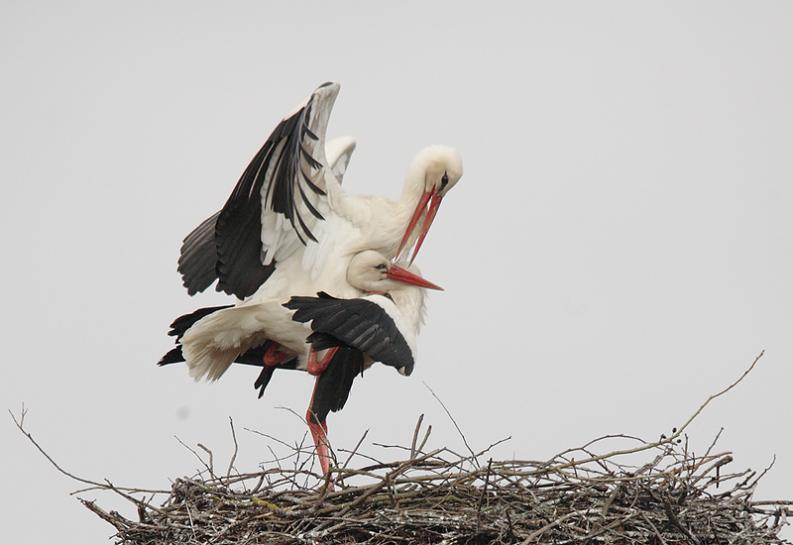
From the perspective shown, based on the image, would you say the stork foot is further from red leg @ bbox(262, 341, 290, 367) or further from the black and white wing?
the black and white wing

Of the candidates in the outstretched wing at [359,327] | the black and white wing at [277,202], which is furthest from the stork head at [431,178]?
the outstretched wing at [359,327]

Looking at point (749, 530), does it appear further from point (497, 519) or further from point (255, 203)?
point (255, 203)

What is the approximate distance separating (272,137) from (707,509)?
2099mm

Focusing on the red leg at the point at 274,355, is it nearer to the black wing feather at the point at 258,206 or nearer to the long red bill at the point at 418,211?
the black wing feather at the point at 258,206

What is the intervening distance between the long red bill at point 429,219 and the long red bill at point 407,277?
0.54ft

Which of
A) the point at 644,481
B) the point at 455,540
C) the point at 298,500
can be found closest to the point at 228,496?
the point at 298,500

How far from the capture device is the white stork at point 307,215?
23.4ft

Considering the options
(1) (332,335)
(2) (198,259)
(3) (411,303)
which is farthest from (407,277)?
(2) (198,259)

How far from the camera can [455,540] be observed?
6363 millimetres

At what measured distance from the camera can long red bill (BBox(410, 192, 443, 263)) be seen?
7.71 metres

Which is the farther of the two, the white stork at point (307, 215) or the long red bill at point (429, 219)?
the long red bill at point (429, 219)

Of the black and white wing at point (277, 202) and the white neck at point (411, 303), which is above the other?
the black and white wing at point (277, 202)

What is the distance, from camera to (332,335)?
23.3 feet

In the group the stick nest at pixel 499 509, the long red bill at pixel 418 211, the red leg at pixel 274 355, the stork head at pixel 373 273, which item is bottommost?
the stick nest at pixel 499 509
